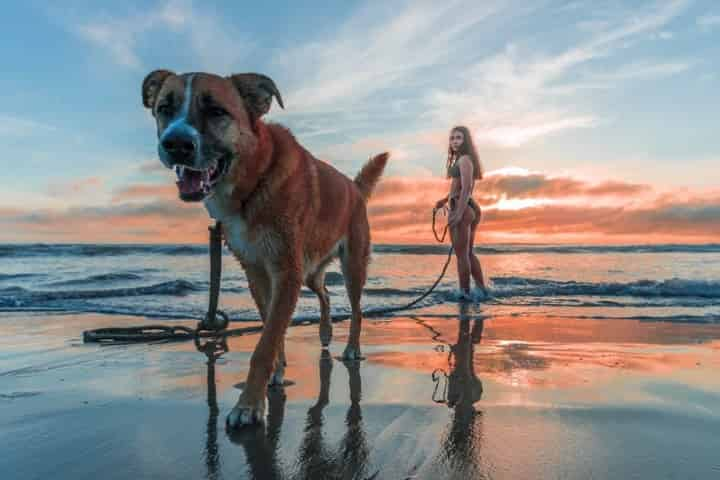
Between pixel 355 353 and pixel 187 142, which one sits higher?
pixel 187 142

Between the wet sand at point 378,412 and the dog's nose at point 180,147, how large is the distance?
1281mm

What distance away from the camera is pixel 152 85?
3.10 m

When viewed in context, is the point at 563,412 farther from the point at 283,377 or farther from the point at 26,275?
the point at 26,275

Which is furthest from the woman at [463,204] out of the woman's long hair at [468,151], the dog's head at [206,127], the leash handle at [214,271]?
the dog's head at [206,127]

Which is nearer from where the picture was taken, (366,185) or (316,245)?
(316,245)

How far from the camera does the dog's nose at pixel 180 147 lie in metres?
2.50

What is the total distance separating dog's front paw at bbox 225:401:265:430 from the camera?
7.88 ft

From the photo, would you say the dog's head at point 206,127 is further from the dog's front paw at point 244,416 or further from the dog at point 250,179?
the dog's front paw at point 244,416

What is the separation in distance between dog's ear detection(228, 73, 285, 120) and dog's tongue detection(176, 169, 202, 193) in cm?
49

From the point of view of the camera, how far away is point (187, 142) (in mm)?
2521

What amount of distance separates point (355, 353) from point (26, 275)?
12731 mm

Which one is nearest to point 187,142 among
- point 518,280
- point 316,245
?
point 316,245

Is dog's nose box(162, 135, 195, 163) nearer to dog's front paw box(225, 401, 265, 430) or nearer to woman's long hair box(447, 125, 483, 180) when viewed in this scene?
dog's front paw box(225, 401, 265, 430)

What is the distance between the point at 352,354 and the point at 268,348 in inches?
56.3
